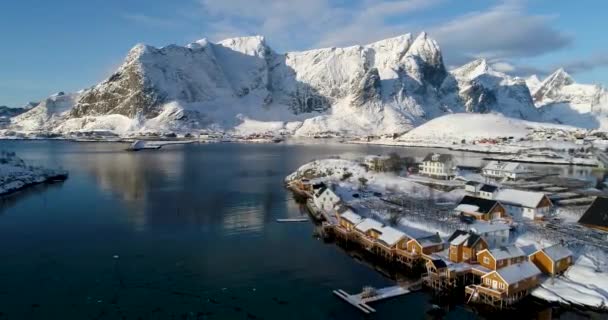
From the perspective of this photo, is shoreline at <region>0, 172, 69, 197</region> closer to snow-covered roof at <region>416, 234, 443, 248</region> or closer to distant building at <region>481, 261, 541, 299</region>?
snow-covered roof at <region>416, 234, 443, 248</region>

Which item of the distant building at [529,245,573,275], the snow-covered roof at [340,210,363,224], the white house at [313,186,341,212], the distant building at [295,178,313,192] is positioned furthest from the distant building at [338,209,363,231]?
the distant building at [295,178,313,192]

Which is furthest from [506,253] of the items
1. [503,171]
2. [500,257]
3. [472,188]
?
[503,171]

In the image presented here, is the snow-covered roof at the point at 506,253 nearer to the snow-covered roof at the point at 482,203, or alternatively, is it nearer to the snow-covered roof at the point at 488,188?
the snow-covered roof at the point at 482,203

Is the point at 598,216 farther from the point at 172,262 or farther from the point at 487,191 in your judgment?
the point at 172,262

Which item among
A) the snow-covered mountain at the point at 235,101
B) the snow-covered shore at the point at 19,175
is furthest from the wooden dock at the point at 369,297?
the snow-covered mountain at the point at 235,101

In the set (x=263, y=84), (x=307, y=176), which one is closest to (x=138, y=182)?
(x=307, y=176)

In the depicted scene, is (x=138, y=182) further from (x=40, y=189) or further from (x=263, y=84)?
(x=263, y=84)
